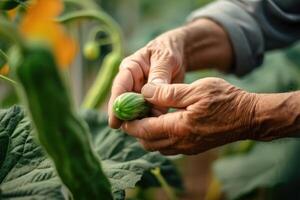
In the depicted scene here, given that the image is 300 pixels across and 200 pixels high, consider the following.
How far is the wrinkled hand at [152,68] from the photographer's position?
102cm

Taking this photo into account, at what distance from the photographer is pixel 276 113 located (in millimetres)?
951

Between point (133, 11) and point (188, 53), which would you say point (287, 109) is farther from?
point (133, 11)

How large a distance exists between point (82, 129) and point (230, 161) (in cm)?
96

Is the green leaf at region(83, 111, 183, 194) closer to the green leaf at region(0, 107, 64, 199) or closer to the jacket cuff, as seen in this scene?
the green leaf at region(0, 107, 64, 199)

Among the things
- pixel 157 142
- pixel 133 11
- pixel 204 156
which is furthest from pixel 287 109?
pixel 133 11

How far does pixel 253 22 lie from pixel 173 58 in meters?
0.30

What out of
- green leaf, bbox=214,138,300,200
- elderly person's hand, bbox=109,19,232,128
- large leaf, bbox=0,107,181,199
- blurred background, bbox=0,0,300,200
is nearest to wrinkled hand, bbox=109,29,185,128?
elderly person's hand, bbox=109,19,232,128

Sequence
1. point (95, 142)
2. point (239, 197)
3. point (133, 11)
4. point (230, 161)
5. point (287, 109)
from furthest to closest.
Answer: point (133, 11), point (230, 161), point (239, 197), point (95, 142), point (287, 109)

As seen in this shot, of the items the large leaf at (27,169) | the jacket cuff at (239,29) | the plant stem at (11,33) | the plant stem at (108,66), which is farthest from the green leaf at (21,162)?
the jacket cuff at (239,29)

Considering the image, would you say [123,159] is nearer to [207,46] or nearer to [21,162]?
[21,162]

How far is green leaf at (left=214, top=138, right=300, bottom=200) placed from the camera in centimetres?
145

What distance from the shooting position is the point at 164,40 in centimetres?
119

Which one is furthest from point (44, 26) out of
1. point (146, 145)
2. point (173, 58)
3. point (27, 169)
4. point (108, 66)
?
point (108, 66)

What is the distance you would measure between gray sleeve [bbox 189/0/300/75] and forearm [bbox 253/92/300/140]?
1.33 feet
